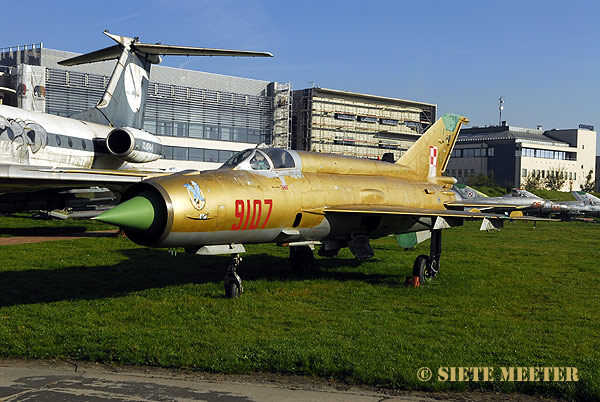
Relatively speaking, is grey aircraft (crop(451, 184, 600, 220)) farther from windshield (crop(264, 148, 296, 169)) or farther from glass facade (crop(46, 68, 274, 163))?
glass facade (crop(46, 68, 274, 163))

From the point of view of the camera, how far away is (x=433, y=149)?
19.6m

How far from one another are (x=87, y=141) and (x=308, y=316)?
55.8 feet

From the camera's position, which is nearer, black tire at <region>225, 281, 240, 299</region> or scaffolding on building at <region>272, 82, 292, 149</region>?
black tire at <region>225, 281, 240, 299</region>

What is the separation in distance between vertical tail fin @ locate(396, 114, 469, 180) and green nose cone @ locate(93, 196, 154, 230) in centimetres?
1005

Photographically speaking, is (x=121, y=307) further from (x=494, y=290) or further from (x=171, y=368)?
(x=494, y=290)

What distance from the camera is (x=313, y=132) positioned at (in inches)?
3666

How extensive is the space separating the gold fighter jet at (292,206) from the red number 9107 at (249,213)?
0.07ft

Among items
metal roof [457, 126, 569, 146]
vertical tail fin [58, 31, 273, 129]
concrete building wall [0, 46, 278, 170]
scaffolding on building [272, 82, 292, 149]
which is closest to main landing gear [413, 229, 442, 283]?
vertical tail fin [58, 31, 273, 129]

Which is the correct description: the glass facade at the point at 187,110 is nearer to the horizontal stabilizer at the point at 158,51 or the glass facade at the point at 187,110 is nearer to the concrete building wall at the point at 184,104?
the concrete building wall at the point at 184,104

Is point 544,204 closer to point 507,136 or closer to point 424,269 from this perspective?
point 424,269

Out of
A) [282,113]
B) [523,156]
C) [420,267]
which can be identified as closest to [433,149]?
[420,267]

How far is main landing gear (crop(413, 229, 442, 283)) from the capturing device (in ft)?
49.3

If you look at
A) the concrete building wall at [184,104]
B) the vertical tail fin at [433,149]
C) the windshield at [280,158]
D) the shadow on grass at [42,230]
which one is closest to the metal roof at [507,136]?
the concrete building wall at [184,104]

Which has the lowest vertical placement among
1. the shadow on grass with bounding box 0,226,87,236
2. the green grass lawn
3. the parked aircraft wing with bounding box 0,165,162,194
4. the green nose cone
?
the green grass lawn
